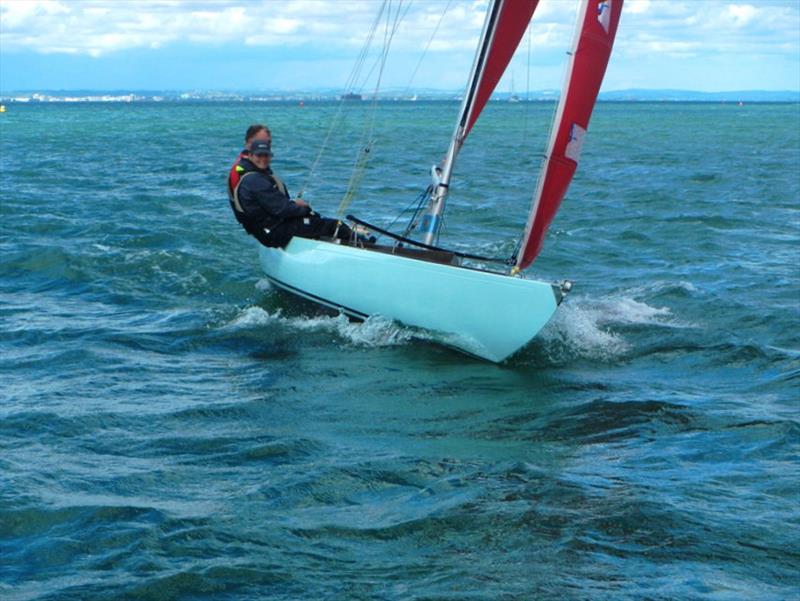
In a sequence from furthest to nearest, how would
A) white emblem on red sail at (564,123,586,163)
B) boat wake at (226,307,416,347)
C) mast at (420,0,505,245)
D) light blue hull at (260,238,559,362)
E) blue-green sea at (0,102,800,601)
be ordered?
mast at (420,0,505,245) < boat wake at (226,307,416,347) < white emblem on red sail at (564,123,586,163) < light blue hull at (260,238,559,362) < blue-green sea at (0,102,800,601)

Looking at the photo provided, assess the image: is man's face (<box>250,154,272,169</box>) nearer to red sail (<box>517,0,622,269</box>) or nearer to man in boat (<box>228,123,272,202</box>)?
man in boat (<box>228,123,272,202</box>)

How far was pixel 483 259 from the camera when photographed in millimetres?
9812

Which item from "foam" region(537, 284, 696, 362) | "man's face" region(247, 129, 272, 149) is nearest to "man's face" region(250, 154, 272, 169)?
"man's face" region(247, 129, 272, 149)

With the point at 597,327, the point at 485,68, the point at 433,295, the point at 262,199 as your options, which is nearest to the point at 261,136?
the point at 262,199

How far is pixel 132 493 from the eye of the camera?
6.13m

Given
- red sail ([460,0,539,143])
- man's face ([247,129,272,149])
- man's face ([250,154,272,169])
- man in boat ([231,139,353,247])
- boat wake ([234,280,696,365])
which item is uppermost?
red sail ([460,0,539,143])

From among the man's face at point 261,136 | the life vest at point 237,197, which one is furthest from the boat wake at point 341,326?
the man's face at point 261,136

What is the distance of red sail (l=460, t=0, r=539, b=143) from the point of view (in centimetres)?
1030

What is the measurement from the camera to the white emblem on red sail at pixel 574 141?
29.8ft

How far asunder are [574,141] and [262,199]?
2.93 m

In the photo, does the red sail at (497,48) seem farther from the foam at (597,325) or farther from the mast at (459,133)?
the foam at (597,325)

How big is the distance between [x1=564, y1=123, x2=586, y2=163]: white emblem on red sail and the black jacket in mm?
2666

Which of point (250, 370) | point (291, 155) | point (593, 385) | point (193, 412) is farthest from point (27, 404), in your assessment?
point (291, 155)

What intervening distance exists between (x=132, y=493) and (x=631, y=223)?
13.3 m
